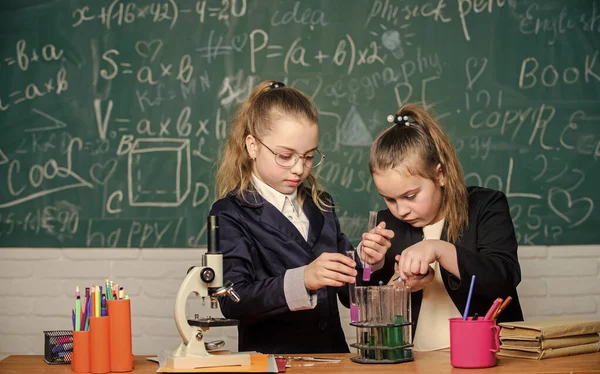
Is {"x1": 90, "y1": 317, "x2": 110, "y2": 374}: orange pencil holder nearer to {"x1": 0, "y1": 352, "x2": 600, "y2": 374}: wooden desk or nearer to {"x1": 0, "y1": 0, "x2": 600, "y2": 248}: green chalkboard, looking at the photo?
{"x1": 0, "y1": 352, "x2": 600, "y2": 374}: wooden desk

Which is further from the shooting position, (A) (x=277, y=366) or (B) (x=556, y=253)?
(B) (x=556, y=253)

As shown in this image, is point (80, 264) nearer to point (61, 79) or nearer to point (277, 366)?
point (61, 79)

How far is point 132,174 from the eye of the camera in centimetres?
379

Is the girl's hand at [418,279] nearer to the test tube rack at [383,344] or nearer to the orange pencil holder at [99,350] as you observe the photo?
the test tube rack at [383,344]

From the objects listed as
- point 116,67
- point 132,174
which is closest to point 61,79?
point 116,67

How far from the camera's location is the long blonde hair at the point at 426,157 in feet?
7.30

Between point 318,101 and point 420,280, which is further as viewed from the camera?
point 318,101

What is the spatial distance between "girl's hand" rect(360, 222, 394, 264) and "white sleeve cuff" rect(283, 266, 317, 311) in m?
0.21

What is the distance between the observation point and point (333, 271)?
1.89 m

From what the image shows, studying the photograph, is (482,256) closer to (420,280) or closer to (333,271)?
(420,280)

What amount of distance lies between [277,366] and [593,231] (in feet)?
7.99

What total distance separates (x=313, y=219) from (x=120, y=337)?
735 millimetres

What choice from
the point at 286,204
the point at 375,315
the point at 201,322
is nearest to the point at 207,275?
the point at 201,322

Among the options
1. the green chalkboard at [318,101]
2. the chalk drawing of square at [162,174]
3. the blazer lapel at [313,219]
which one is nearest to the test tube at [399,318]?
the blazer lapel at [313,219]
